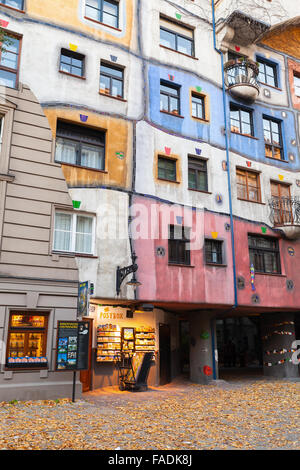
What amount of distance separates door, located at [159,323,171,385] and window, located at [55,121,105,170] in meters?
8.28

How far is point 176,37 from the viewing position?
20141 millimetres

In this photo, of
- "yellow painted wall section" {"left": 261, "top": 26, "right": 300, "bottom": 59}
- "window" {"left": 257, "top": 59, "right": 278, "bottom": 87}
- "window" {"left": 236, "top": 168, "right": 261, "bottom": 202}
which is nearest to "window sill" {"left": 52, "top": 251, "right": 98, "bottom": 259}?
"window" {"left": 236, "top": 168, "right": 261, "bottom": 202}

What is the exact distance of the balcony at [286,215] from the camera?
65.4ft

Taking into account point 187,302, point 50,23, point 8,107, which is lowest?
point 187,302

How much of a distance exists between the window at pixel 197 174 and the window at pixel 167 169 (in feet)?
3.01

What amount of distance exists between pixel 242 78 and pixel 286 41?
6.20m

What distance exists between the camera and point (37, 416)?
10.2 meters

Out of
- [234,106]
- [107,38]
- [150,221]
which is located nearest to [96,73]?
[107,38]

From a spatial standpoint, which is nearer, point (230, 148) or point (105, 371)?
point (105, 371)

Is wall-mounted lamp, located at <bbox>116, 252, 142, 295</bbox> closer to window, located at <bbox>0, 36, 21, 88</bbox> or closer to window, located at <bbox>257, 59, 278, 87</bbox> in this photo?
window, located at <bbox>0, 36, 21, 88</bbox>

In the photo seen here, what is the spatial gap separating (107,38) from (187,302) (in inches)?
462

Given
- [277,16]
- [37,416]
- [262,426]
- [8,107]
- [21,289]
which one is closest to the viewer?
[262,426]

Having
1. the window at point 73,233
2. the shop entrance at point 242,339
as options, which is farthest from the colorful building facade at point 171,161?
the shop entrance at point 242,339

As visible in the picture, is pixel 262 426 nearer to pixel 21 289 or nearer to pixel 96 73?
pixel 21 289
